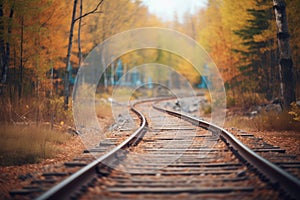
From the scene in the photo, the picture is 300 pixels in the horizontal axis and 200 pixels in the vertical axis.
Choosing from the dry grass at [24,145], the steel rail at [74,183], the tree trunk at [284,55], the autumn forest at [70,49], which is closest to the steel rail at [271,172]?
the steel rail at [74,183]

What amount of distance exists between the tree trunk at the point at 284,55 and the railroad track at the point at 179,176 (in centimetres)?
483

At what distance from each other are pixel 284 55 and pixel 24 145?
27.0 ft

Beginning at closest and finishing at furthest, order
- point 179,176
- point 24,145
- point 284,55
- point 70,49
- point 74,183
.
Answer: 1. point 74,183
2. point 179,176
3. point 24,145
4. point 284,55
5. point 70,49

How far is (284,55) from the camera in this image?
1138 cm

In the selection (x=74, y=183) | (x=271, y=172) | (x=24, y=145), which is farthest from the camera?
(x=24, y=145)

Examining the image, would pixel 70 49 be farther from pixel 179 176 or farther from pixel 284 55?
pixel 179 176

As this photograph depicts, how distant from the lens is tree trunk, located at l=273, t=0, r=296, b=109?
11156 millimetres

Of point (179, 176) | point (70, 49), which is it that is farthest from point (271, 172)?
point (70, 49)

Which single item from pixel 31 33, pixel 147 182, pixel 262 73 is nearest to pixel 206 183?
pixel 147 182

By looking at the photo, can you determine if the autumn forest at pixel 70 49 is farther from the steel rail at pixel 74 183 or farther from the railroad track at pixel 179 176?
the steel rail at pixel 74 183

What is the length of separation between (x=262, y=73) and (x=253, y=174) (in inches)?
560

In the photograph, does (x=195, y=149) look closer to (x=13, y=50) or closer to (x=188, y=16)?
(x=13, y=50)

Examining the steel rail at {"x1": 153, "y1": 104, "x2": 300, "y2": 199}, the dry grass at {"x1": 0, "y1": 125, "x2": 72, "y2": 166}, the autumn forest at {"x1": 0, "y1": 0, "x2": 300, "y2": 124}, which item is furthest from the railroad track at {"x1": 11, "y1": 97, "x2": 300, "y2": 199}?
the autumn forest at {"x1": 0, "y1": 0, "x2": 300, "y2": 124}

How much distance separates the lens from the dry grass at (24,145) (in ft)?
22.8
